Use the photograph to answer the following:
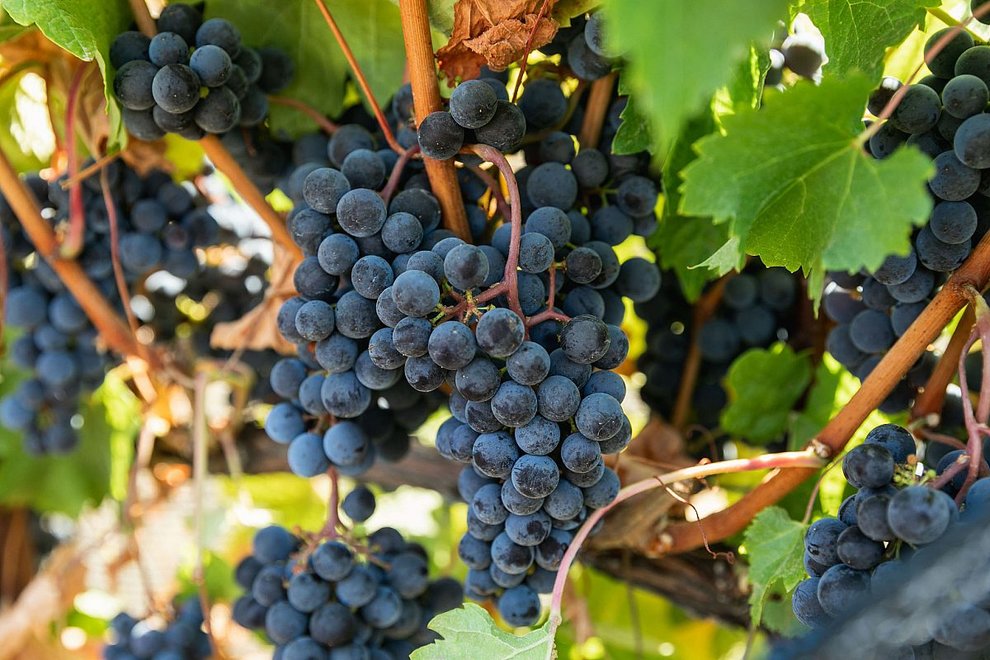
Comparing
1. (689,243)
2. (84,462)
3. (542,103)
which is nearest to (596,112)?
(542,103)

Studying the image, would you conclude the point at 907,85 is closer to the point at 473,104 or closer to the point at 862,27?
the point at 862,27

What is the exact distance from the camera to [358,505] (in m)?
0.88

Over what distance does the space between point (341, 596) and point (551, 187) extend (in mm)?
434

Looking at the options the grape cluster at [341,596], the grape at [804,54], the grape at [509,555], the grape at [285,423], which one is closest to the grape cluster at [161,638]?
the grape cluster at [341,596]

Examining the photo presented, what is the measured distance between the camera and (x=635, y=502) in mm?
913

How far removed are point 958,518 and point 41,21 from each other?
2.59 feet

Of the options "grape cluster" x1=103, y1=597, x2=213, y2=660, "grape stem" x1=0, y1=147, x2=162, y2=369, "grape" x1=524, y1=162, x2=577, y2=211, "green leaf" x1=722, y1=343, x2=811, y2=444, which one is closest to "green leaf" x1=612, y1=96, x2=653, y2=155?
"grape" x1=524, y1=162, x2=577, y2=211

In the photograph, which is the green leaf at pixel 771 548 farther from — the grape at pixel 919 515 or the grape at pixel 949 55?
Result: the grape at pixel 949 55

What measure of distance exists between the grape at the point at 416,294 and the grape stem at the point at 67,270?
566 mm

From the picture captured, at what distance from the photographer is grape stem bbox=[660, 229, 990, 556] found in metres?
0.68

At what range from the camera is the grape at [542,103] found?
0.79m

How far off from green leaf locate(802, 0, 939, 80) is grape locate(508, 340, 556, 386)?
13.9 inches

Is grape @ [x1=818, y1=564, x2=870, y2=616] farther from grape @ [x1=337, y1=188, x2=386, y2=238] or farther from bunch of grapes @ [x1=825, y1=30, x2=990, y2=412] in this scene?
grape @ [x1=337, y1=188, x2=386, y2=238]

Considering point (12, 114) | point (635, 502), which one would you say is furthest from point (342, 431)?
point (12, 114)
